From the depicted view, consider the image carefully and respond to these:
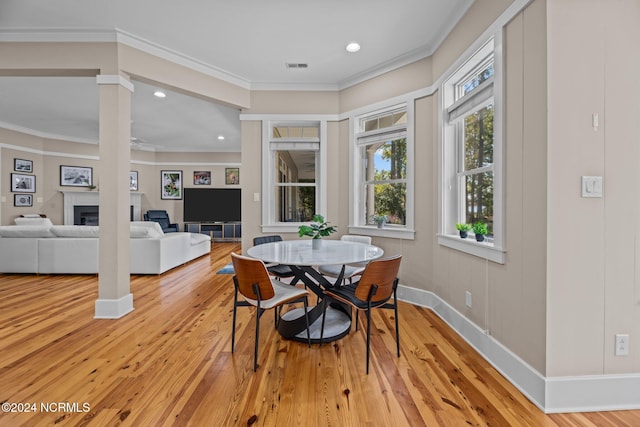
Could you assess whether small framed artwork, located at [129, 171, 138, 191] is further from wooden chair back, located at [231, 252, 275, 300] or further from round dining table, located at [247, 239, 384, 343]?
wooden chair back, located at [231, 252, 275, 300]

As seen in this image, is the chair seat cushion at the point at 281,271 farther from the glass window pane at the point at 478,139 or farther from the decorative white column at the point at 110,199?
the glass window pane at the point at 478,139

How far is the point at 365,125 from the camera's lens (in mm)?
3834

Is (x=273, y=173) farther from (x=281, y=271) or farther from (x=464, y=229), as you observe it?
(x=464, y=229)

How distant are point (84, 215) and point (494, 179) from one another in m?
9.13

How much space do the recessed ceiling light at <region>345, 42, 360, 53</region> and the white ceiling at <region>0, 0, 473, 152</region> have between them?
0.20 feet

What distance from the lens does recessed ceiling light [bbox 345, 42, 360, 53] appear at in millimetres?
3031

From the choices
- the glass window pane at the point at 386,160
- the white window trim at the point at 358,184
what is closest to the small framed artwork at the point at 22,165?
the white window trim at the point at 358,184

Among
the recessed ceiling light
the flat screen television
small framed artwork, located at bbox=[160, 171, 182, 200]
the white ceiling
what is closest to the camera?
the white ceiling

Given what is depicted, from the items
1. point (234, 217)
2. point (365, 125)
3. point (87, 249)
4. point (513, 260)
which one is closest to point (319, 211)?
point (365, 125)
